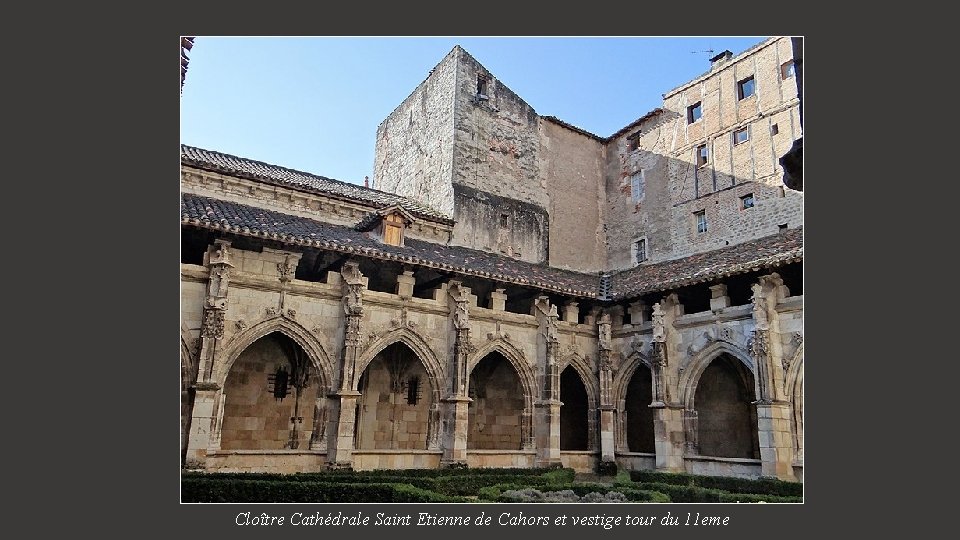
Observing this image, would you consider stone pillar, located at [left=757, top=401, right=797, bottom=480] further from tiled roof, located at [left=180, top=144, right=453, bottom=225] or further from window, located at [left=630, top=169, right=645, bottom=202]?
window, located at [left=630, top=169, right=645, bottom=202]

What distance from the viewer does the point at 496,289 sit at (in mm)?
18172

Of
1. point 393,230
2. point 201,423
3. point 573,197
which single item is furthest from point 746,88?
point 201,423

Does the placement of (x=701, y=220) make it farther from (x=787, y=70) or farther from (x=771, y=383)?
(x=771, y=383)

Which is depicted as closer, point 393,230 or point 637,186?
point 393,230

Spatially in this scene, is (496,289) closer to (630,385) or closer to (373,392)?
(373,392)

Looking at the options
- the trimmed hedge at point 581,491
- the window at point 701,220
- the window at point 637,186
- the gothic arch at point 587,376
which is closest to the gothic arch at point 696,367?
the gothic arch at point 587,376

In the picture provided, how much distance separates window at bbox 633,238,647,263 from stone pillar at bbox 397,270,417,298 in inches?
511

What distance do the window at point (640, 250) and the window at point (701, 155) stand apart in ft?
12.0

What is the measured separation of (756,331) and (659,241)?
10864 millimetres

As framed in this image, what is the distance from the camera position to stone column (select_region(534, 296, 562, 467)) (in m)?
17.6

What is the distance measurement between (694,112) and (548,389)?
46.3ft

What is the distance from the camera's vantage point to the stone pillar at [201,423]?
12695 millimetres

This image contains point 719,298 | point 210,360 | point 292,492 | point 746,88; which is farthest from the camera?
point 746,88

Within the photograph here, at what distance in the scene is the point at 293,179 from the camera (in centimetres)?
2162
